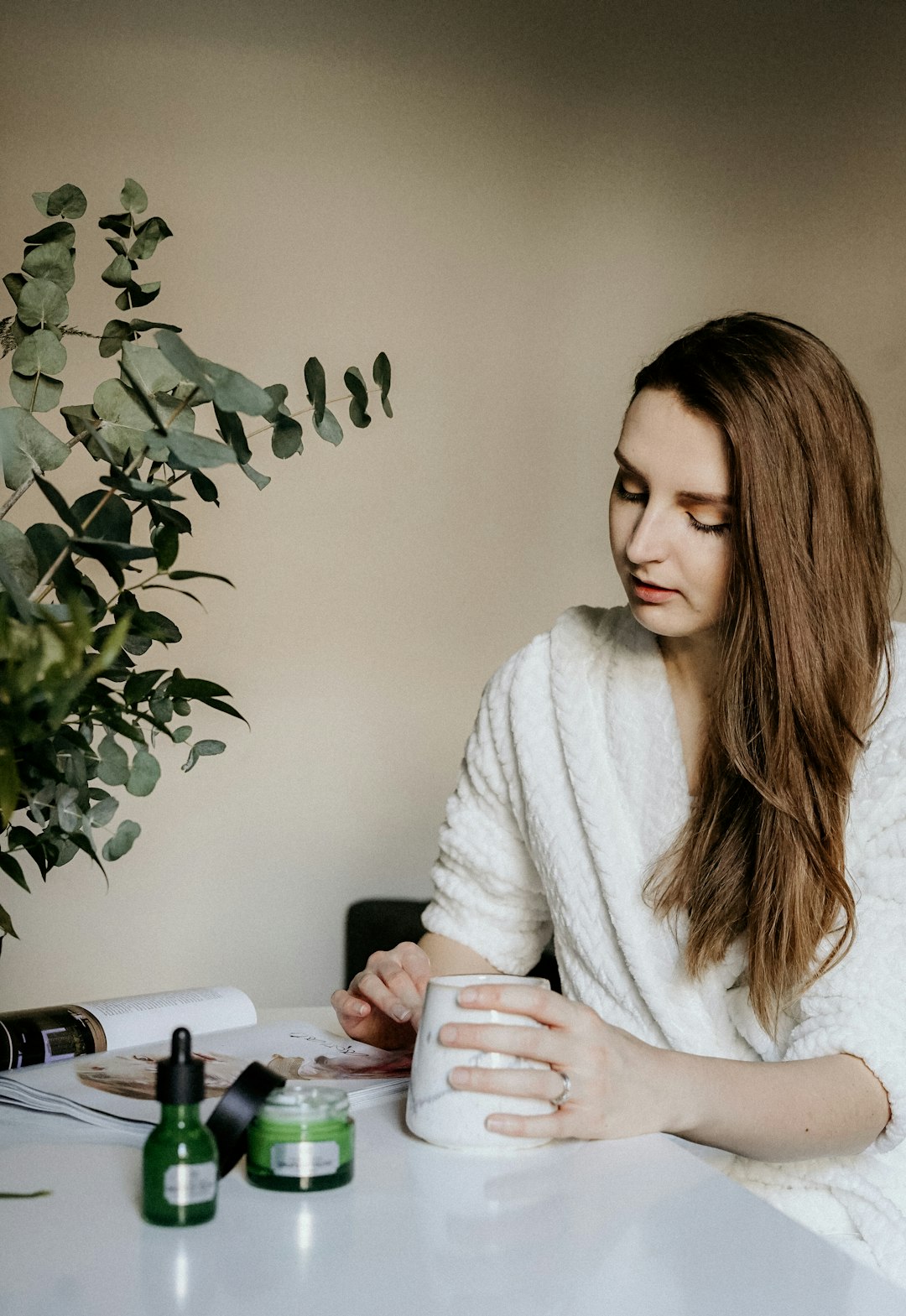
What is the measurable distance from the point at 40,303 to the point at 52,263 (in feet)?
0.09

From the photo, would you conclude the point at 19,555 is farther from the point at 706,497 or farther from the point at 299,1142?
the point at 706,497

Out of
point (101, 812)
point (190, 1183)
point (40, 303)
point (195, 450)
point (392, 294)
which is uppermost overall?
point (392, 294)

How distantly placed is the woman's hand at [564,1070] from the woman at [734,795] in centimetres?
12

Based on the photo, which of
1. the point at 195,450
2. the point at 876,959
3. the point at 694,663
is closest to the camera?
the point at 195,450

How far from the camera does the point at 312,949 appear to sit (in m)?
2.05

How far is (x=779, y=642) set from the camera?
3.72 feet

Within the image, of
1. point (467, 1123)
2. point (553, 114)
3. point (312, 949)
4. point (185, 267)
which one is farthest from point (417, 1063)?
point (553, 114)

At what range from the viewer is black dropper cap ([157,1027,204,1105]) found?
1.86 ft

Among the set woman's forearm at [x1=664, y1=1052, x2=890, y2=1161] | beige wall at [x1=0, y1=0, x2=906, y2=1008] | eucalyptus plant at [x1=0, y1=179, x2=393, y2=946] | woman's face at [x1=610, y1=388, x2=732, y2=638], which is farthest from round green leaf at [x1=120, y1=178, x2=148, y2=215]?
beige wall at [x1=0, y1=0, x2=906, y2=1008]

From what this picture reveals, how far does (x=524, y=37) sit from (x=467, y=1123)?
1887 millimetres

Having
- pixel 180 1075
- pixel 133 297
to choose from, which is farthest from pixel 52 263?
pixel 180 1075

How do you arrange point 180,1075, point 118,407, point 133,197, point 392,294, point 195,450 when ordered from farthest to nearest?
point 392,294 → point 133,197 → point 118,407 → point 195,450 → point 180,1075

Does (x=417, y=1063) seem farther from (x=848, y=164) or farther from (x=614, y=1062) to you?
(x=848, y=164)

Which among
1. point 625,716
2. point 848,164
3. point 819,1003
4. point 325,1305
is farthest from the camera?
point 848,164
